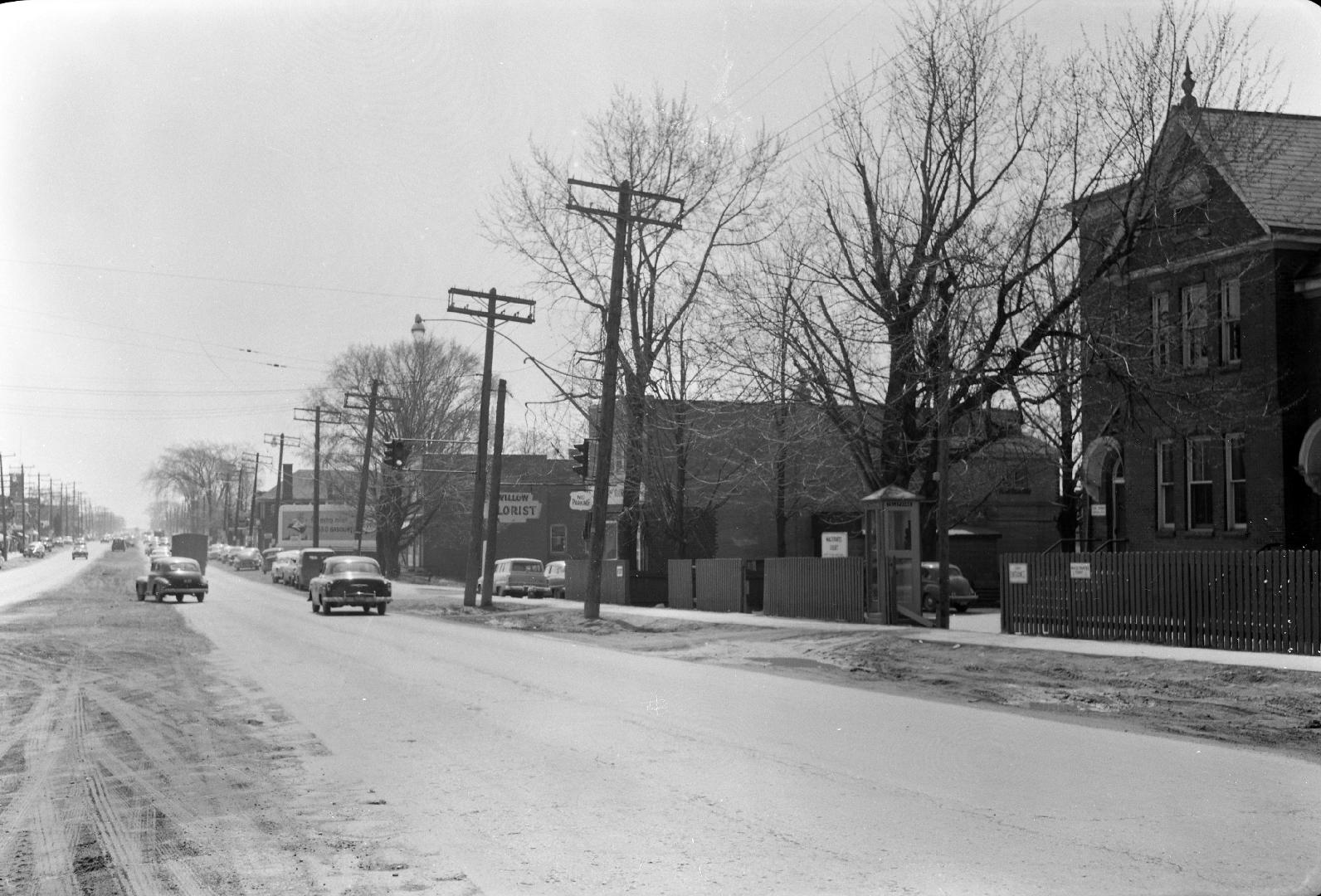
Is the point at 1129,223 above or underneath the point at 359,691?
above

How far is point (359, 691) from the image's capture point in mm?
15117

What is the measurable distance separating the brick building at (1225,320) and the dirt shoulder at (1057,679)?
27.0 feet

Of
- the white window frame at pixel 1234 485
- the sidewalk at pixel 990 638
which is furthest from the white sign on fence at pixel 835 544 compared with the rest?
the white window frame at pixel 1234 485

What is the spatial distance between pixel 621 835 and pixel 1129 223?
2114cm

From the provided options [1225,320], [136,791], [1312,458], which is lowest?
[136,791]

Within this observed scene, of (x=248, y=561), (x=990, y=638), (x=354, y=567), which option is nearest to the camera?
(x=990, y=638)

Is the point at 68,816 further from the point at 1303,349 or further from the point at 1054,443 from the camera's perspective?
the point at 1054,443

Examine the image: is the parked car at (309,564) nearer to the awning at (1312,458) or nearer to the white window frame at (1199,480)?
the white window frame at (1199,480)

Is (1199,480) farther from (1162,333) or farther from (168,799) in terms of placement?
(168,799)

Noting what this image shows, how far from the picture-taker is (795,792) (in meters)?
8.69

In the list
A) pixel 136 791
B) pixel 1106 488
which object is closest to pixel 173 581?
pixel 1106 488

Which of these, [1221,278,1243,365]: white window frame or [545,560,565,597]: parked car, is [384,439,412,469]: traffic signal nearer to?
[545,560,565,597]: parked car

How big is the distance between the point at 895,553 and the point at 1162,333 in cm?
713

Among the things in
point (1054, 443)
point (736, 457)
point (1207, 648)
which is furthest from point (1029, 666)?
point (736, 457)
